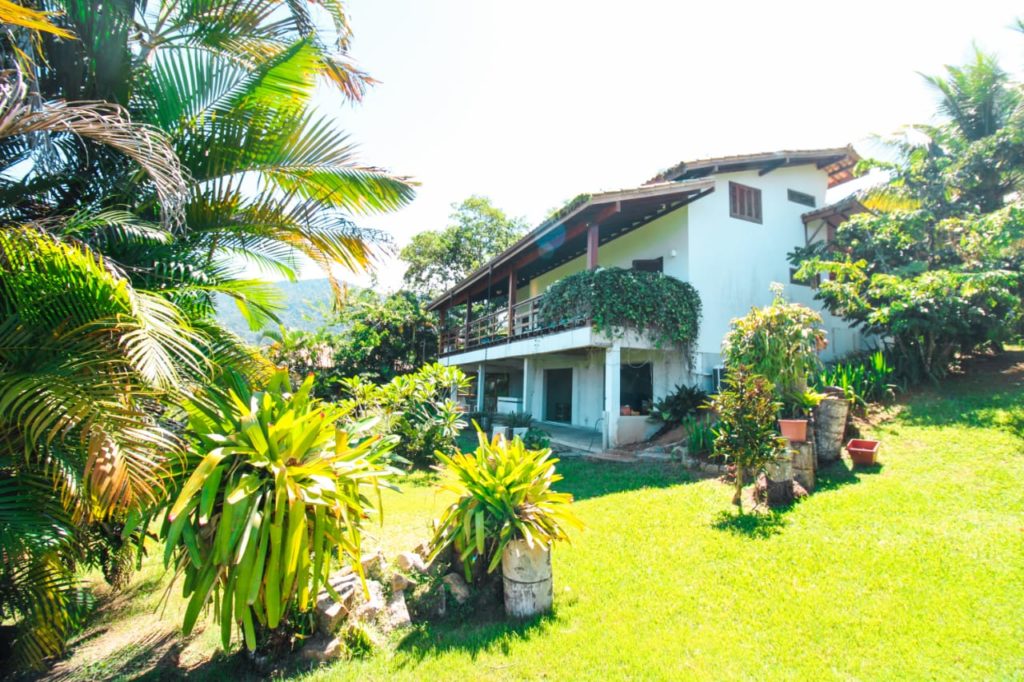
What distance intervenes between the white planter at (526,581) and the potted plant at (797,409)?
190 inches

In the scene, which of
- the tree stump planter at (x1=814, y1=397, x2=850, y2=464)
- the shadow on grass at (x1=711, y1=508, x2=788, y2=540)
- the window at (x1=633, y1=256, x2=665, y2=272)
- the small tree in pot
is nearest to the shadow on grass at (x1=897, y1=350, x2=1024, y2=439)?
the tree stump planter at (x1=814, y1=397, x2=850, y2=464)

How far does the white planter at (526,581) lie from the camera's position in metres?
4.05

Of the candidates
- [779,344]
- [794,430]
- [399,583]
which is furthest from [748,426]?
[399,583]

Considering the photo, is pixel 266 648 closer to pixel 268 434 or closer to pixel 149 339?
pixel 268 434

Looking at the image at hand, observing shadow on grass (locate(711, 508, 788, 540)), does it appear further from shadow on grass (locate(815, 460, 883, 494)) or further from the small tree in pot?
the small tree in pot

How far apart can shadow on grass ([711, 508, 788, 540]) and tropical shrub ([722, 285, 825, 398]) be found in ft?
6.69

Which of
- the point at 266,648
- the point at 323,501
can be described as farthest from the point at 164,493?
the point at 266,648

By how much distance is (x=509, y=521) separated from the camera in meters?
4.12

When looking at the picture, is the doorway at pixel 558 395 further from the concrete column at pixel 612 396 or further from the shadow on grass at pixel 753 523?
the shadow on grass at pixel 753 523

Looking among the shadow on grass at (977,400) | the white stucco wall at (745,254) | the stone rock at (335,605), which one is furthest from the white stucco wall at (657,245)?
the stone rock at (335,605)

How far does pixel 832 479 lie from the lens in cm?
708

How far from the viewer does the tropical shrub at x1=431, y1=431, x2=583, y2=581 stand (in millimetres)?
4129

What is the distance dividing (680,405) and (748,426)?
17.2 feet

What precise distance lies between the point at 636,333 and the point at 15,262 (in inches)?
413
